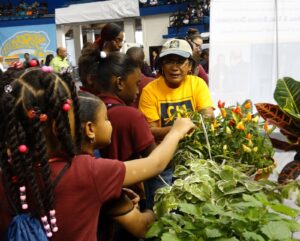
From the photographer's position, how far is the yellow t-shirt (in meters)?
2.67

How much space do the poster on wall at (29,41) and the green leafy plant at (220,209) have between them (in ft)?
42.1

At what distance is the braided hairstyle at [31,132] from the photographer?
115 cm

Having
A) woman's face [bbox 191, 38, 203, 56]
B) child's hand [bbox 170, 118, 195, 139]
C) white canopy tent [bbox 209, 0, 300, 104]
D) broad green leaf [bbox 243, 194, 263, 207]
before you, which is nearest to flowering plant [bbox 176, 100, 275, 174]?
child's hand [bbox 170, 118, 195, 139]

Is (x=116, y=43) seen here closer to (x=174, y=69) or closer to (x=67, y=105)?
(x=174, y=69)

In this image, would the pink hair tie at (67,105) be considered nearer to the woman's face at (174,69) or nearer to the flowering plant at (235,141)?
the flowering plant at (235,141)

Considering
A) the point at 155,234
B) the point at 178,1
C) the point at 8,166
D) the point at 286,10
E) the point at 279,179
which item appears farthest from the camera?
the point at 178,1

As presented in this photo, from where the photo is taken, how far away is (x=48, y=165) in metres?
1.17

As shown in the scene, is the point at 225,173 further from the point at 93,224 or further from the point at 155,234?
the point at 93,224

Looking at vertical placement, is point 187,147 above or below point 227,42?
below

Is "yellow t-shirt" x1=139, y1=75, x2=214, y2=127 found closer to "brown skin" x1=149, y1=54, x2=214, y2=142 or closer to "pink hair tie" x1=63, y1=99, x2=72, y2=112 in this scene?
"brown skin" x1=149, y1=54, x2=214, y2=142

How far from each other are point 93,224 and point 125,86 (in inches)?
42.1

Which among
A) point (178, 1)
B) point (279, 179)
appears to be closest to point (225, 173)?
point (279, 179)

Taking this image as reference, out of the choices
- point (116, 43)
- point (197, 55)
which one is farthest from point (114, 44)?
point (197, 55)

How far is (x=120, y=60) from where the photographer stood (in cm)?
226
